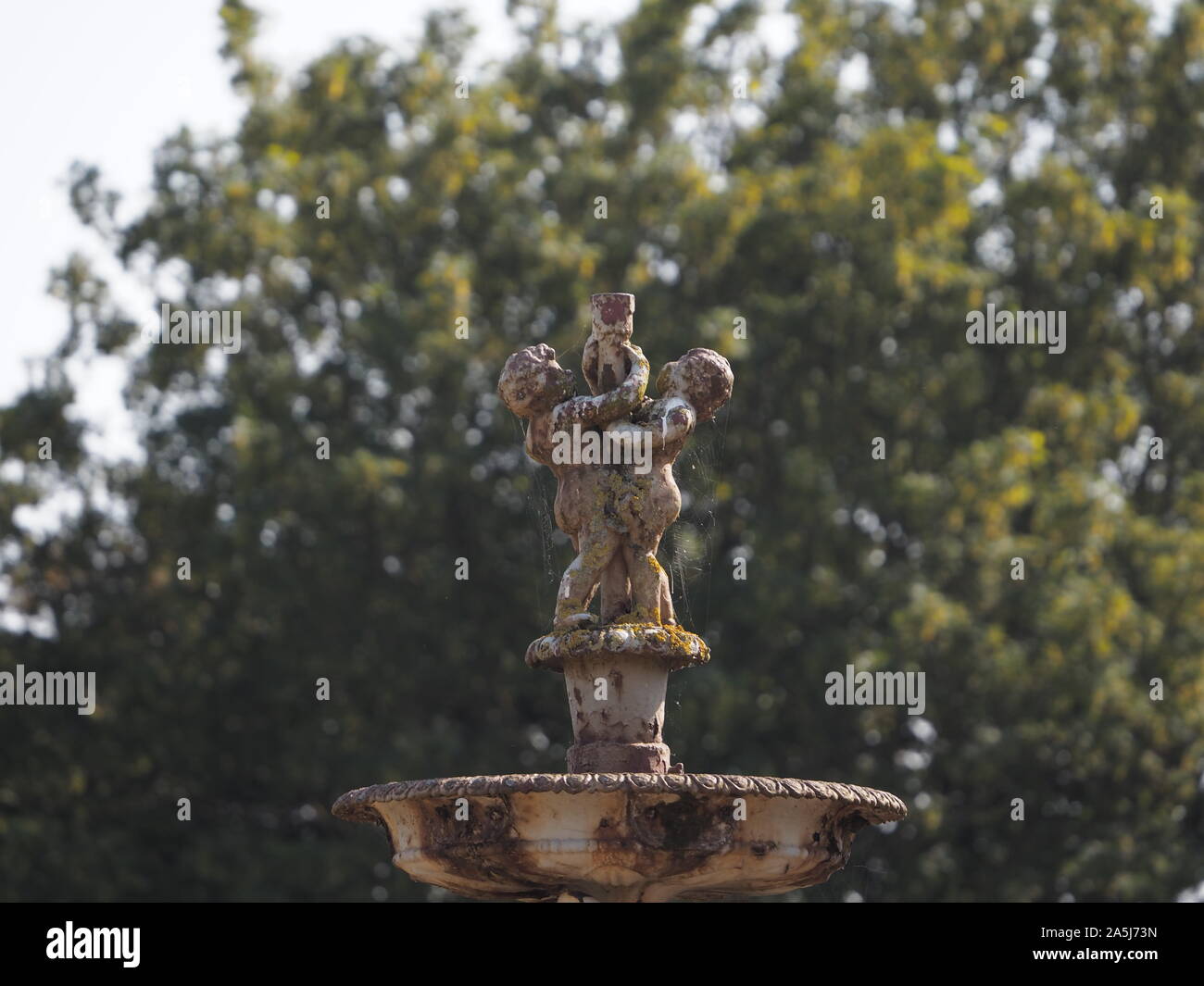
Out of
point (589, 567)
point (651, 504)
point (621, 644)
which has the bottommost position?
point (621, 644)

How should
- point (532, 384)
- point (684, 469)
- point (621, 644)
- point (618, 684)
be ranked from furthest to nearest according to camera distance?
point (684, 469) → point (532, 384) → point (618, 684) → point (621, 644)

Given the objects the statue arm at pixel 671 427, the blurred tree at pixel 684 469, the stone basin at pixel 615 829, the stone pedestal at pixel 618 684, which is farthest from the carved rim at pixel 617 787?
the blurred tree at pixel 684 469

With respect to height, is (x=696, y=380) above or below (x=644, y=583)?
above

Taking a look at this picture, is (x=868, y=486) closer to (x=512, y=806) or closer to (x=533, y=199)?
(x=533, y=199)

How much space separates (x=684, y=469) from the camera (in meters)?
21.3

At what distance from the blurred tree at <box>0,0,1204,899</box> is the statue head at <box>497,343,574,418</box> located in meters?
10.6

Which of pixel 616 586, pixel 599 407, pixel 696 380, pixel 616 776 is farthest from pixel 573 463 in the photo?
pixel 616 776

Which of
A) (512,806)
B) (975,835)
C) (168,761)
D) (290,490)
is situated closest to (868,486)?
(975,835)

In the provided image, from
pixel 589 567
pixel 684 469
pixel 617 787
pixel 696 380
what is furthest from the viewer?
pixel 684 469

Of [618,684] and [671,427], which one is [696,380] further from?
[618,684]

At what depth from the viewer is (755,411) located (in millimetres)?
23453

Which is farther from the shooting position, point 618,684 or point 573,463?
point 573,463

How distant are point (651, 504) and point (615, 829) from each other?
5.35 feet

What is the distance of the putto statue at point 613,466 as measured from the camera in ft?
34.2
